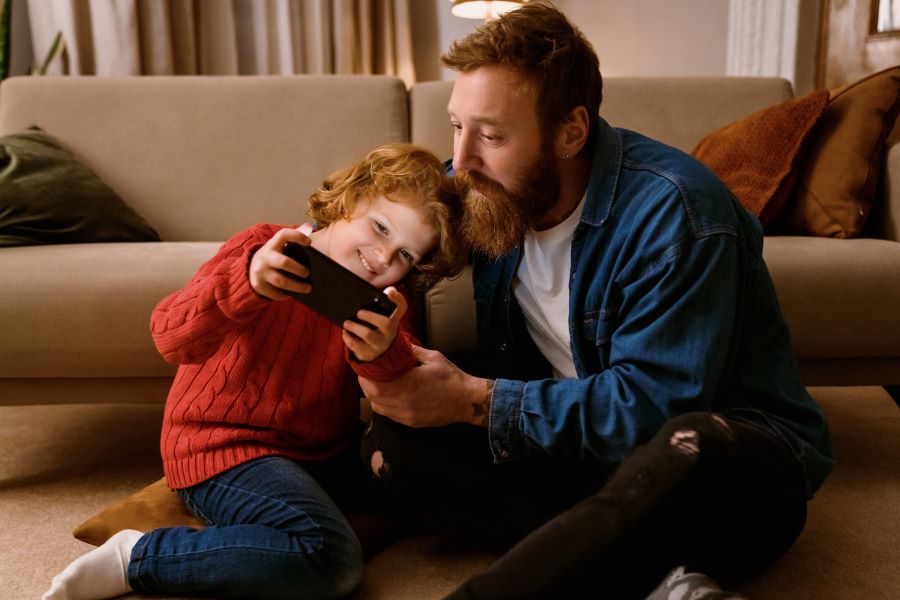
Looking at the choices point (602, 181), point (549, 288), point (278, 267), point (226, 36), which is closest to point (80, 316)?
point (278, 267)

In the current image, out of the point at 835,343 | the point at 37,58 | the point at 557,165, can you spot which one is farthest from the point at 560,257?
the point at 37,58

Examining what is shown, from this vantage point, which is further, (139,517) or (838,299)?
(838,299)

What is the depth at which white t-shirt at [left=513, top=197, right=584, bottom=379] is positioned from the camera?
1.14 metres

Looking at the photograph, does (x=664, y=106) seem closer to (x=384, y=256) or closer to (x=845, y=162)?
(x=845, y=162)

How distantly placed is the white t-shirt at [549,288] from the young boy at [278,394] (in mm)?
107

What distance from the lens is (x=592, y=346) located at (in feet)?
3.60

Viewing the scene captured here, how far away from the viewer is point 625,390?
947mm

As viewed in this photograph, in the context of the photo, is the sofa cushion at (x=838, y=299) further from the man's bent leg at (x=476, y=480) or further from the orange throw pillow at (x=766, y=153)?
the man's bent leg at (x=476, y=480)

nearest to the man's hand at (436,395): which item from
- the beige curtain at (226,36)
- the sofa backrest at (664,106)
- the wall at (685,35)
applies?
the sofa backrest at (664,106)

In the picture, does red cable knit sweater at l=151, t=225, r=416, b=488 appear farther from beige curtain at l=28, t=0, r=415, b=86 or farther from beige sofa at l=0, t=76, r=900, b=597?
beige curtain at l=28, t=0, r=415, b=86

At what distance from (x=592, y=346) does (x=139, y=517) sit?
0.76 metres

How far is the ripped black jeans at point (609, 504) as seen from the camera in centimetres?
71

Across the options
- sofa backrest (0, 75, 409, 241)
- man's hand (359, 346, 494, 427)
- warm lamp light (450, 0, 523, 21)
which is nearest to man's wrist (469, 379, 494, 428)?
man's hand (359, 346, 494, 427)

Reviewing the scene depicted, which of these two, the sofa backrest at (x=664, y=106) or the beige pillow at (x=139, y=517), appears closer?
the beige pillow at (x=139, y=517)
